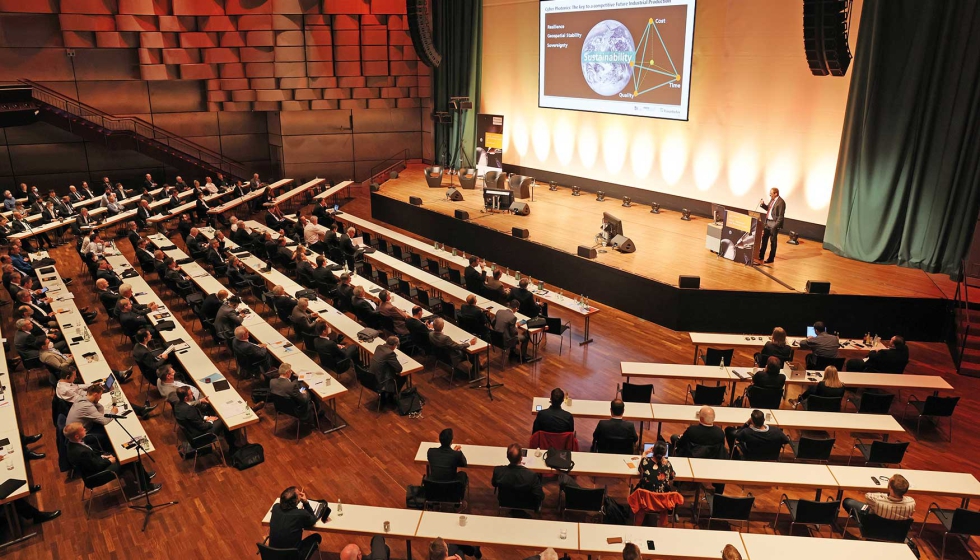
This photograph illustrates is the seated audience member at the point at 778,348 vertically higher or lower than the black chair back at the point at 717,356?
higher

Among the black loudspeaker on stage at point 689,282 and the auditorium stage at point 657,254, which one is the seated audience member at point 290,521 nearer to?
the black loudspeaker on stage at point 689,282

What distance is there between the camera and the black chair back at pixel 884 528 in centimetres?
569

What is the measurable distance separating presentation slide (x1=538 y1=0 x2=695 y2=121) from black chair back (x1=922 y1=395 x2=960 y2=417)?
9.16 m

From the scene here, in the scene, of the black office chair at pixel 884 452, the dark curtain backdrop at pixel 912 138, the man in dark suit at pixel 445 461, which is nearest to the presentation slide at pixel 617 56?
the dark curtain backdrop at pixel 912 138

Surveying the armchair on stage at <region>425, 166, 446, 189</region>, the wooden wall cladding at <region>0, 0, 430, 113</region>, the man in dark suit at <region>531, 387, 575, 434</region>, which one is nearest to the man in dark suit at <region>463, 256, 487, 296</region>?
the man in dark suit at <region>531, 387, 575, 434</region>

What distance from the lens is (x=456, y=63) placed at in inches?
849

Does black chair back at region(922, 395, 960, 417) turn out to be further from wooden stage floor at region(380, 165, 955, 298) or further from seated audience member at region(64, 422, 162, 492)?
seated audience member at region(64, 422, 162, 492)

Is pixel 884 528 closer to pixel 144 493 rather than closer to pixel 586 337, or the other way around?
pixel 586 337

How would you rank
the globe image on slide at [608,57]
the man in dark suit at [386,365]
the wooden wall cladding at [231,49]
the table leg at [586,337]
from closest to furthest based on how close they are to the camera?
the man in dark suit at [386,365], the table leg at [586,337], the globe image on slide at [608,57], the wooden wall cladding at [231,49]

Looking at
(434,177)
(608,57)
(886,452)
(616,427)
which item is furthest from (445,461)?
(434,177)

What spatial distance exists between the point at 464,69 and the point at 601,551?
18538 mm

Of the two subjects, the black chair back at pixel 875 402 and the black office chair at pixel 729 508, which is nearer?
the black office chair at pixel 729 508

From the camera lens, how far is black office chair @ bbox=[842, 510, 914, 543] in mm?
5691

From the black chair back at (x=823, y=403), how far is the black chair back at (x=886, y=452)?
2.80 feet
